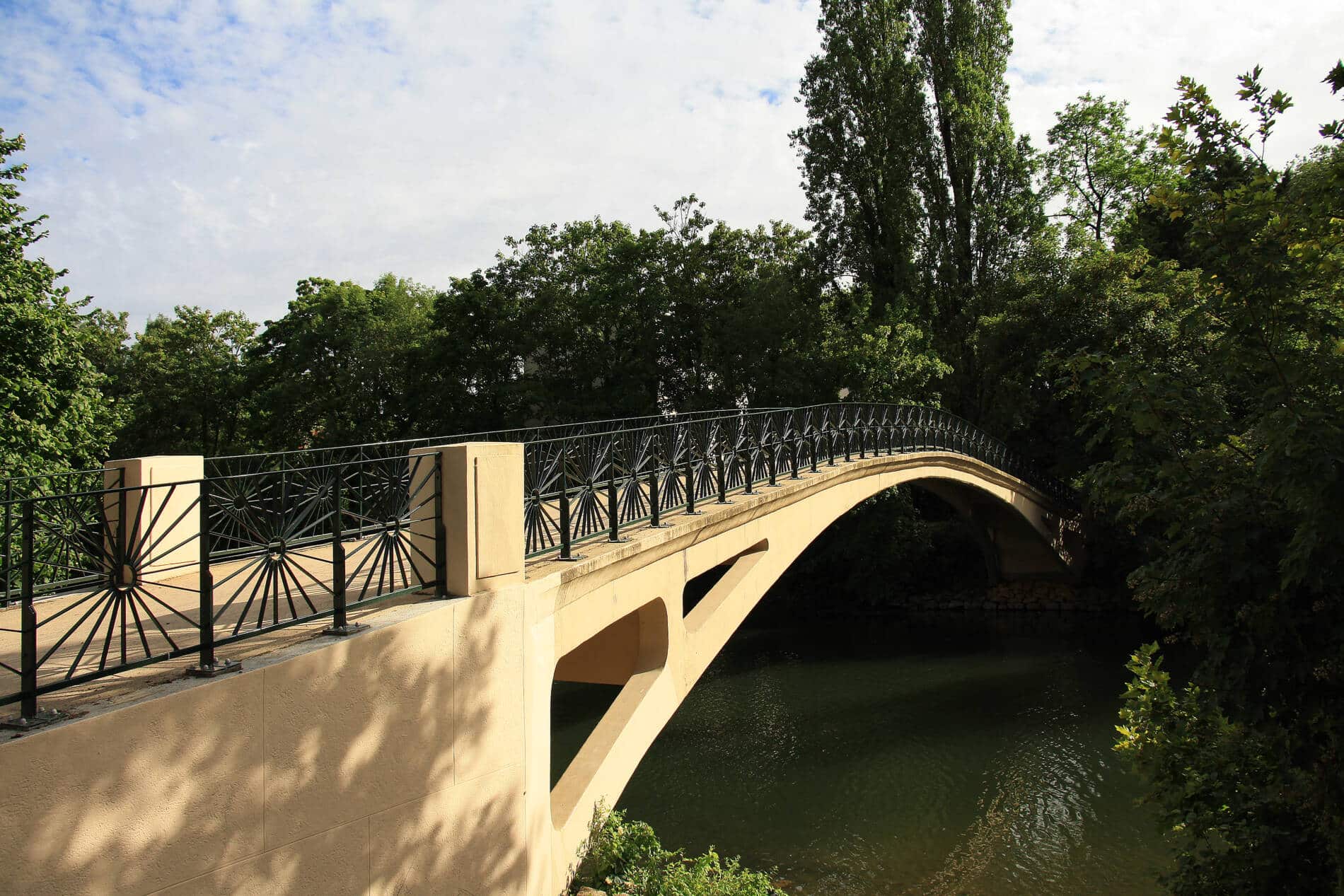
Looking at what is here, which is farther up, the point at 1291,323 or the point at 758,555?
the point at 1291,323

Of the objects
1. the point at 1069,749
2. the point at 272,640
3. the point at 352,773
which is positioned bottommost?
the point at 1069,749

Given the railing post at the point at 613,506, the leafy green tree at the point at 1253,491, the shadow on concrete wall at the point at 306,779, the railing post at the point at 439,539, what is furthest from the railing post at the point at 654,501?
the leafy green tree at the point at 1253,491

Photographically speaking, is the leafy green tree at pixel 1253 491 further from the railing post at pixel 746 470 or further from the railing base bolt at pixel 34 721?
the railing post at pixel 746 470

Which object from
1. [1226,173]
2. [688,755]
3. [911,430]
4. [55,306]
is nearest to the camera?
[1226,173]

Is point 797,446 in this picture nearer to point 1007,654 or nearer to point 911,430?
point 911,430

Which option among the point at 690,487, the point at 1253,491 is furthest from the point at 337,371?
the point at 1253,491

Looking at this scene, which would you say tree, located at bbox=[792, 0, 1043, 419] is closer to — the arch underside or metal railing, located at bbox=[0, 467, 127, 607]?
the arch underside

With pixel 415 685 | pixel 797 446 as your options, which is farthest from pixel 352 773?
pixel 797 446

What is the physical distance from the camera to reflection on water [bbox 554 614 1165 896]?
10.3 m

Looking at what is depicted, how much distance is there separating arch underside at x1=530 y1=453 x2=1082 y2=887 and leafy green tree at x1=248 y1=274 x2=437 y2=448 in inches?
666

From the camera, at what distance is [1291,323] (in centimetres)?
462

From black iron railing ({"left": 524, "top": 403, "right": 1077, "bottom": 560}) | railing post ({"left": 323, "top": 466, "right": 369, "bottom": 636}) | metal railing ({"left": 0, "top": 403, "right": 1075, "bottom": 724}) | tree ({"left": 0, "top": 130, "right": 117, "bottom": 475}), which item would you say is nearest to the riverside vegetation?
tree ({"left": 0, "top": 130, "right": 117, "bottom": 475})

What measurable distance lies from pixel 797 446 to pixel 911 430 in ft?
21.1

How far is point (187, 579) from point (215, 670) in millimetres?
3549
